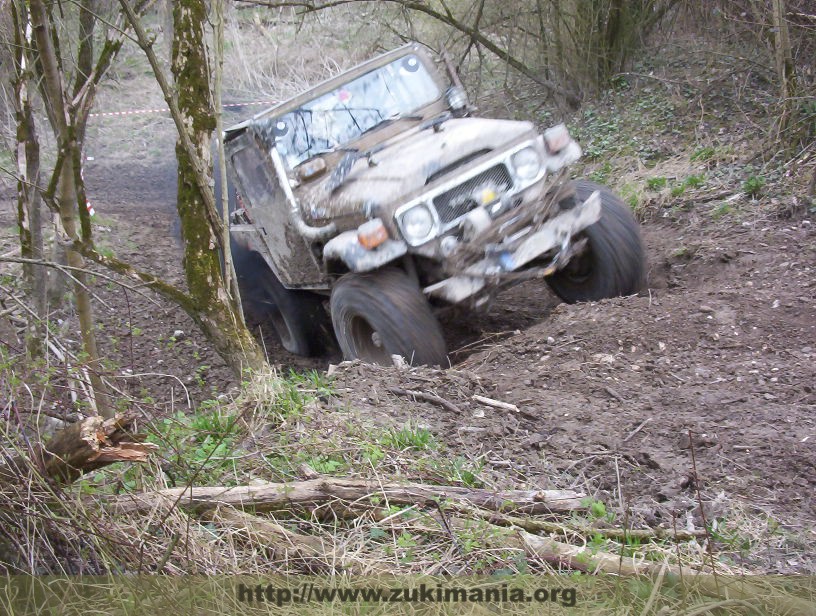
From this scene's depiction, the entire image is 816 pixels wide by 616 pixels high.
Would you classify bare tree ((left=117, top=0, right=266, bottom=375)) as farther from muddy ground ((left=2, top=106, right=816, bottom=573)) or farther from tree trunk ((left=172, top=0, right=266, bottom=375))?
muddy ground ((left=2, top=106, right=816, bottom=573))

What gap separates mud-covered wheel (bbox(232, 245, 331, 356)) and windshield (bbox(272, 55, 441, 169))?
1.27m

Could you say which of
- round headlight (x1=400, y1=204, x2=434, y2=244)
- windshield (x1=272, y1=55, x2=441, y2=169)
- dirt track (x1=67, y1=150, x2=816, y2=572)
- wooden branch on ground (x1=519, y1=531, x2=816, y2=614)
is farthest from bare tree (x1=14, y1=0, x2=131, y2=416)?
wooden branch on ground (x1=519, y1=531, x2=816, y2=614)

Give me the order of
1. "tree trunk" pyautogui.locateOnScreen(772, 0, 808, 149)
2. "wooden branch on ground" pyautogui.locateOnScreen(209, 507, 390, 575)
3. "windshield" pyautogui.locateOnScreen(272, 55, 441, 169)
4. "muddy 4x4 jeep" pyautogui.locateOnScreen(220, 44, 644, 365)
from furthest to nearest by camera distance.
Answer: "tree trunk" pyautogui.locateOnScreen(772, 0, 808, 149) → "windshield" pyautogui.locateOnScreen(272, 55, 441, 169) → "muddy 4x4 jeep" pyautogui.locateOnScreen(220, 44, 644, 365) → "wooden branch on ground" pyautogui.locateOnScreen(209, 507, 390, 575)

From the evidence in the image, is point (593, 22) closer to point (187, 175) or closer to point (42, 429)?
point (187, 175)

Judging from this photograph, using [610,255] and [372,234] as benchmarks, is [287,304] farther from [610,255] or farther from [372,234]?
[610,255]

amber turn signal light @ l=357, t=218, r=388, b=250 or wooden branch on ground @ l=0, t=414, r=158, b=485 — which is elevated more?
amber turn signal light @ l=357, t=218, r=388, b=250

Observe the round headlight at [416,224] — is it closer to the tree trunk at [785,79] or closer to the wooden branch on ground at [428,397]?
the wooden branch on ground at [428,397]

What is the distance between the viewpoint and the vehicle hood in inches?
217

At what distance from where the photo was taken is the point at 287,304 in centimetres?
727

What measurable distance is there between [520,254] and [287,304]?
8.09 feet

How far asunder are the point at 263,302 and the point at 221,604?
5030mm

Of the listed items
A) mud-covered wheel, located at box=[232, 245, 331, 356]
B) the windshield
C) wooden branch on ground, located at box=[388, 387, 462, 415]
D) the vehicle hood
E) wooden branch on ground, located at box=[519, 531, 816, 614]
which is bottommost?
wooden branch on ground, located at box=[519, 531, 816, 614]

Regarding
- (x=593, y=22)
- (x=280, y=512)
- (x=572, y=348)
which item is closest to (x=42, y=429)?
(x=280, y=512)

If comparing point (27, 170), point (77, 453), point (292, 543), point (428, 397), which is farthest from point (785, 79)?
point (77, 453)
